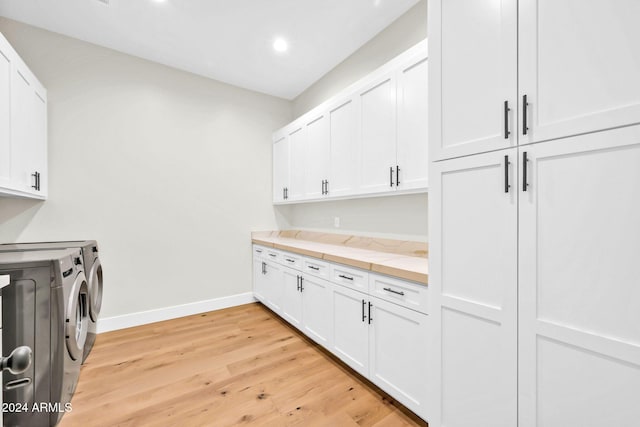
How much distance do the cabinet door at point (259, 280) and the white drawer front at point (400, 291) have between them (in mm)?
1901

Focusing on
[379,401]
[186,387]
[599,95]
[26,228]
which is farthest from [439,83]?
[26,228]

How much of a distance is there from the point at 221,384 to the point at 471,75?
2.41 metres

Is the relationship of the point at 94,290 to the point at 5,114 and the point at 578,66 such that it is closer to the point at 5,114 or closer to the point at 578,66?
the point at 5,114

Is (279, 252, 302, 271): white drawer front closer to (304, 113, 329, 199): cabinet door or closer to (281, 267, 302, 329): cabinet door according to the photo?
(281, 267, 302, 329): cabinet door

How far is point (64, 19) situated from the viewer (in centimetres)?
247

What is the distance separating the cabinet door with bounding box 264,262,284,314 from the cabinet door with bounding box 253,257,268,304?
0.09m

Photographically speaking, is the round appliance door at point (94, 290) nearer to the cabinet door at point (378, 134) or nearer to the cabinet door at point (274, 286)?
the cabinet door at point (274, 286)

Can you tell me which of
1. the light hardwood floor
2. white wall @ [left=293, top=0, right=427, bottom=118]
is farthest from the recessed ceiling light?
the light hardwood floor

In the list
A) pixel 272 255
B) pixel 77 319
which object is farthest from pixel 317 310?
pixel 77 319

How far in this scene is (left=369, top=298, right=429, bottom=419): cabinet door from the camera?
1.54 meters

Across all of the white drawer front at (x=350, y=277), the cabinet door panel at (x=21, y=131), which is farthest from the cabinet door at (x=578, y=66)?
the cabinet door panel at (x=21, y=131)

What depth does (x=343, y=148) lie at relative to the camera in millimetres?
2662

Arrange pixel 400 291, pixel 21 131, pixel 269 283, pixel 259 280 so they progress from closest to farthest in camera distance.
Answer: pixel 400 291 → pixel 21 131 → pixel 269 283 → pixel 259 280

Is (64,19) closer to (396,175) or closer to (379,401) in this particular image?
(396,175)
